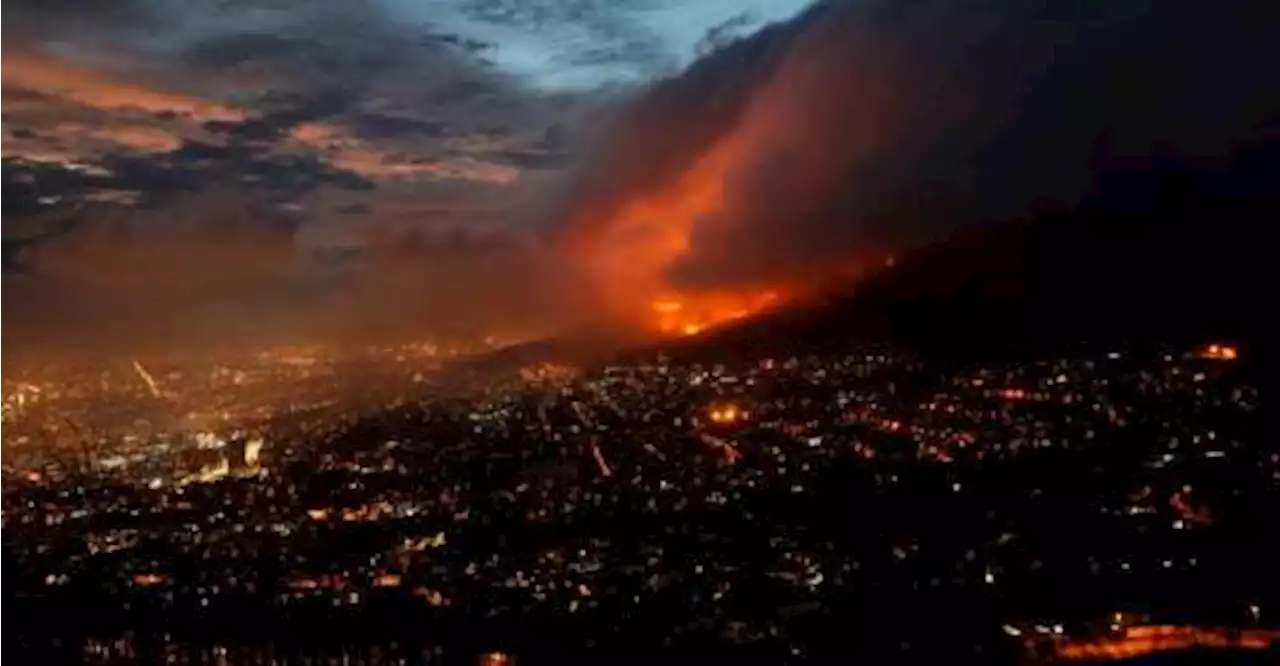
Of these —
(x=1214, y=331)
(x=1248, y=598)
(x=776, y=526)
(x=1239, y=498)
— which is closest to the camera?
(x=1248, y=598)

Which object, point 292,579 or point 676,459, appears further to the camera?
point 676,459

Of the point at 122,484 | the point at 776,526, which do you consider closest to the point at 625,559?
the point at 776,526

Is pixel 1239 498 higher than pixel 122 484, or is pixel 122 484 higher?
pixel 122 484

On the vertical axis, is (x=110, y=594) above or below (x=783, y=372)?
below

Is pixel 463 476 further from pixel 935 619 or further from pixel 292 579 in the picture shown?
pixel 935 619

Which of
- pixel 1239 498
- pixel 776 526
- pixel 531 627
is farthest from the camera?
pixel 776 526

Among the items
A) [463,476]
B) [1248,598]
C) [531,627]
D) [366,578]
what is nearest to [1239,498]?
[1248,598]

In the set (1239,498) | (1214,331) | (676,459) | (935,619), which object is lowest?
(935,619)

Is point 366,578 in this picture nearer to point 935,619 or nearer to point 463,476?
point 463,476

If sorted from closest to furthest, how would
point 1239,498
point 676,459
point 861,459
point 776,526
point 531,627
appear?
point 531,627, point 1239,498, point 776,526, point 861,459, point 676,459
